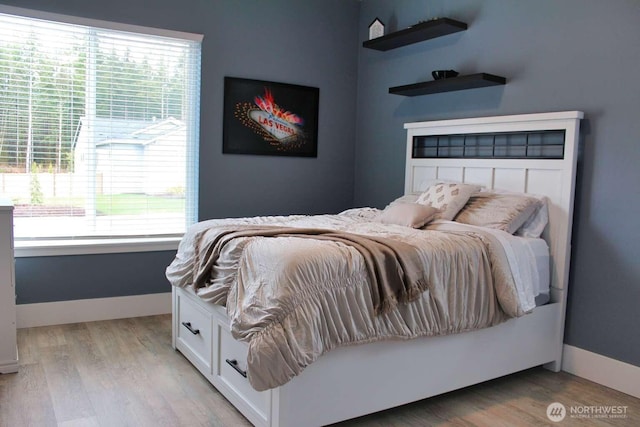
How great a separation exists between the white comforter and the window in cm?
116

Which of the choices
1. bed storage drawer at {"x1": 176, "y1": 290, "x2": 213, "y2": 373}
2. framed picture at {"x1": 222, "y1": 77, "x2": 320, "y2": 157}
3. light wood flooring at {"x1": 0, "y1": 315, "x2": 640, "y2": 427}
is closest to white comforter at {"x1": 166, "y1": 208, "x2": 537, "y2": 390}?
bed storage drawer at {"x1": 176, "y1": 290, "x2": 213, "y2": 373}

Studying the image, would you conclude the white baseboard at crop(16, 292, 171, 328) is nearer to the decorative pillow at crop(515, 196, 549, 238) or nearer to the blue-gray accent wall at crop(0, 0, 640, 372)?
the blue-gray accent wall at crop(0, 0, 640, 372)

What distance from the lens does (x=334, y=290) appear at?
2182mm

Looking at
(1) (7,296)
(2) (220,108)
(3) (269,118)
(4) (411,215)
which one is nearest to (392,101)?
(3) (269,118)

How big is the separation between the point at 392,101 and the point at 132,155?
6.81ft

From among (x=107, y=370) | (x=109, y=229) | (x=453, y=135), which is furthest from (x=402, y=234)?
(x=109, y=229)

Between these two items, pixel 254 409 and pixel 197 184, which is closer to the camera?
pixel 254 409

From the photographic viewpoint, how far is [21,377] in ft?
9.21

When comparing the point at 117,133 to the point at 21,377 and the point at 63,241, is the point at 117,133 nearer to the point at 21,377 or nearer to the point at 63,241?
the point at 63,241

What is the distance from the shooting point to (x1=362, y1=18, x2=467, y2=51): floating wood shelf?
3.70 metres

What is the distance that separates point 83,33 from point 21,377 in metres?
2.24

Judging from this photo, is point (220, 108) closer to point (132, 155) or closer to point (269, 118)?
point (269, 118)

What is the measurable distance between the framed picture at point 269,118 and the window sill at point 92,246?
86cm

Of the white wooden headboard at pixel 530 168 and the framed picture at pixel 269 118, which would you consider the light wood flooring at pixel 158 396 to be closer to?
the white wooden headboard at pixel 530 168
